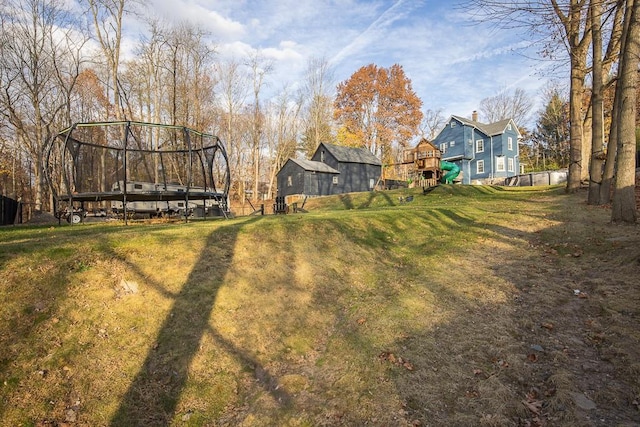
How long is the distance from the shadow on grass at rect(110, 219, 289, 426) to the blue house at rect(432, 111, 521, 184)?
3975cm

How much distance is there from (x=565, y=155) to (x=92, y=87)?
6151 centimetres

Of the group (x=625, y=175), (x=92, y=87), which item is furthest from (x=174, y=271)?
(x=92, y=87)

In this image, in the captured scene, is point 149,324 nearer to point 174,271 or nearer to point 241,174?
point 174,271

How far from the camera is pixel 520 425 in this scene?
342 cm

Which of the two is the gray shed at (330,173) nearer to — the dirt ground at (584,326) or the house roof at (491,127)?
the house roof at (491,127)

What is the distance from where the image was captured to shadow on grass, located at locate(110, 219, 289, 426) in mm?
3592

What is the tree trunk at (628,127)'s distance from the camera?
8.71 m

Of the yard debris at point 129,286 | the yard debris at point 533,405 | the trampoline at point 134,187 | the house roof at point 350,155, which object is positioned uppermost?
the house roof at point 350,155

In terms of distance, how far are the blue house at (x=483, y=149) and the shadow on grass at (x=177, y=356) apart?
39753 mm

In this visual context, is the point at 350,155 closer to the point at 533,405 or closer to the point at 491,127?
the point at 491,127

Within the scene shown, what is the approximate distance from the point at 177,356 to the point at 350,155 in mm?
37510

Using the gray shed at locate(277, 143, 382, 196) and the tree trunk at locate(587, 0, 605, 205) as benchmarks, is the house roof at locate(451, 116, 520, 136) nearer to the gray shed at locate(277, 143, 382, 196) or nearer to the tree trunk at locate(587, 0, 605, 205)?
the gray shed at locate(277, 143, 382, 196)

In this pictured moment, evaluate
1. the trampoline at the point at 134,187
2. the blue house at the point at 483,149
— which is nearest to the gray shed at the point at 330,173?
the blue house at the point at 483,149

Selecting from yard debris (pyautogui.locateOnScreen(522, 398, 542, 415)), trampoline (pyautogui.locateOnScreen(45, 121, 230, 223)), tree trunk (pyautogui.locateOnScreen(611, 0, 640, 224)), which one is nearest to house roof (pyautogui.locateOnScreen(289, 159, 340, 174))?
trampoline (pyautogui.locateOnScreen(45, 121, 230, 223))
